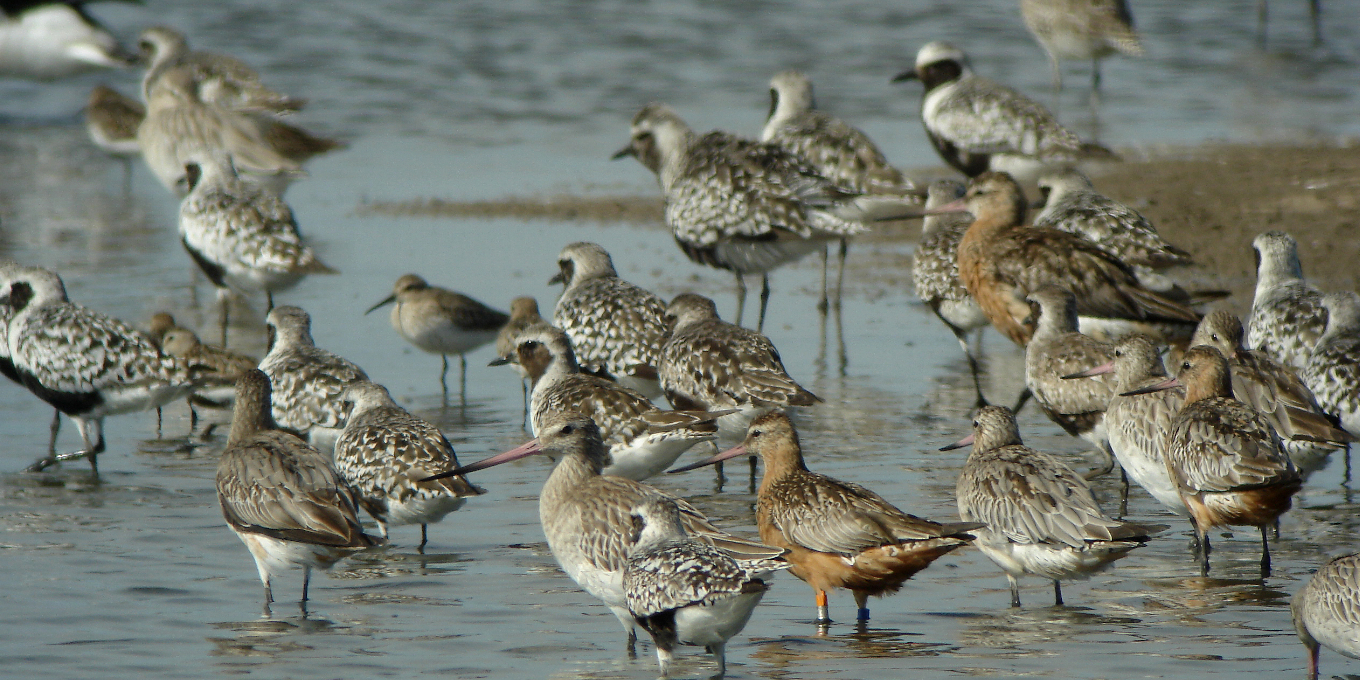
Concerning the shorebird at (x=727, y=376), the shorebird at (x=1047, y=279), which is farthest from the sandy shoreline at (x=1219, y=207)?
the shorebird at (x=727, y=376)

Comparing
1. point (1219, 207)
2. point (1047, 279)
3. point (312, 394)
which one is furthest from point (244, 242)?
point (1219, 207)

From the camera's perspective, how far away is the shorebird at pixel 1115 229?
11109mm

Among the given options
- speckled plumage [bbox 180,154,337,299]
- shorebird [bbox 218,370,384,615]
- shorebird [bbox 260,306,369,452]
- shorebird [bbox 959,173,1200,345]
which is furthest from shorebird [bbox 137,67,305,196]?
shorebird [bbox 218,370,384,615]

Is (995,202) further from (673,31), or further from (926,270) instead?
(673,31)

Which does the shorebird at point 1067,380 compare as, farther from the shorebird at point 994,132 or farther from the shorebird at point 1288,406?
the shorebird at point 994,132

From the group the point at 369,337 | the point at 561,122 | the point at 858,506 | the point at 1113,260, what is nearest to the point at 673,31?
the point at 561,122

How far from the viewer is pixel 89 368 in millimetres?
9328

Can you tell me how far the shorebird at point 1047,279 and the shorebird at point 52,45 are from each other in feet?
55.0

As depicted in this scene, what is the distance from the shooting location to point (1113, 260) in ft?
34.1

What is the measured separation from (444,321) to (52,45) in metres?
15.9

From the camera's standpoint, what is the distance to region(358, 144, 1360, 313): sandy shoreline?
522 inches

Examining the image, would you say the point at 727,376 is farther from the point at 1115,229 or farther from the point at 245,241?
the point at 245,241

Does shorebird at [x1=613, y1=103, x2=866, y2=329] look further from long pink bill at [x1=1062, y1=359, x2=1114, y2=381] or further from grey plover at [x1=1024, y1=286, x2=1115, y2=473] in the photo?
long pink bill at [x1=1062, y1=359, x2=1114, y2=381]

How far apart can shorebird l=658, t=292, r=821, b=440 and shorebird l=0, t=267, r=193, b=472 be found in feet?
9.44
